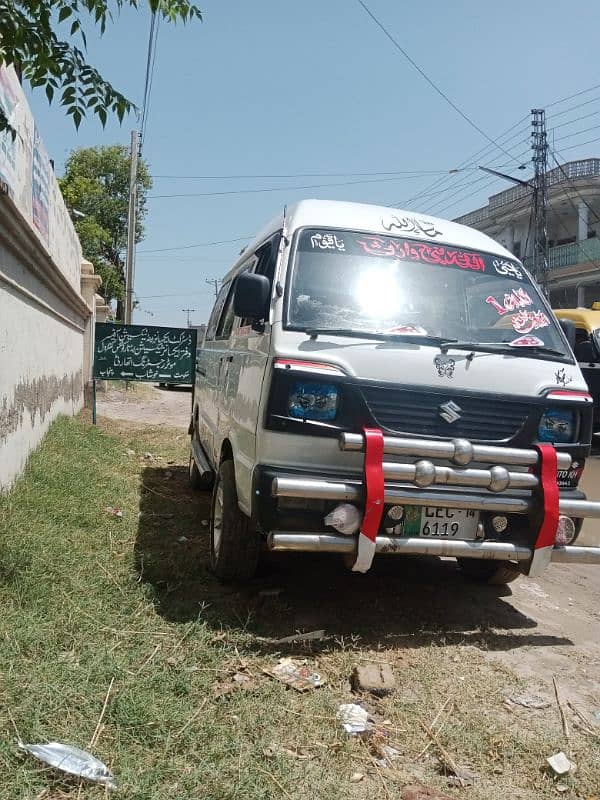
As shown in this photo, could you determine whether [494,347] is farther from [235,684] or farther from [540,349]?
[235,684]

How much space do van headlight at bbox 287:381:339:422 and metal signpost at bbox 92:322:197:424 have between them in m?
7.39

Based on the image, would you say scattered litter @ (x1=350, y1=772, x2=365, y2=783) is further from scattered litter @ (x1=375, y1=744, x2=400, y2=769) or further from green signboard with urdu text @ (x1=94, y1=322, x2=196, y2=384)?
green signboard with urdu text @ (x1=94, y1=322, x2=196, y2=384)

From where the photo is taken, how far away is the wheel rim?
168 inches

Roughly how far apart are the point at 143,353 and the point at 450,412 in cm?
810

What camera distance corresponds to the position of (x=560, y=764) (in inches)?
102

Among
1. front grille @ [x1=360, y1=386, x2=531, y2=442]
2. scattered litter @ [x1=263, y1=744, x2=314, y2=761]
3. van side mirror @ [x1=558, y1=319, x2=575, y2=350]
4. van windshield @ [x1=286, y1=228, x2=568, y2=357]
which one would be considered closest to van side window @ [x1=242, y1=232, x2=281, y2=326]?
van windshield @ [x1=286, y1=228, x2=568, y2=357]

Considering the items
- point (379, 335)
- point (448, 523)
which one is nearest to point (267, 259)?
point (379, 335)

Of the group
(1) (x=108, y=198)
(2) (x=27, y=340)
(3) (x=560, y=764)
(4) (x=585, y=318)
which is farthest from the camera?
(1) (x=108, y=198)

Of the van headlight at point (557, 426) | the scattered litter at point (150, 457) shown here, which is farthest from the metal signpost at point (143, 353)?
the van headlight at point (557, 426)

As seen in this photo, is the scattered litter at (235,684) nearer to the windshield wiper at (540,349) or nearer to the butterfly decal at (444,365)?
the butterfly decal at (444,365)

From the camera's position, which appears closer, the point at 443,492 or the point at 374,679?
the point at 374,679

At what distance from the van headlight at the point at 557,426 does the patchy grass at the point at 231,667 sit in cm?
113

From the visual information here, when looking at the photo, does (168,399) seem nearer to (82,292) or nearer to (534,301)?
(82,292)

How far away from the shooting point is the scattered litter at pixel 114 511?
5570 millimetres
